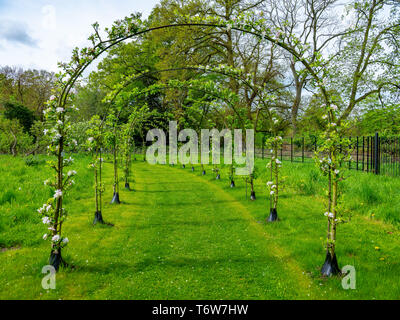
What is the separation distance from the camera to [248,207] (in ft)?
23.3

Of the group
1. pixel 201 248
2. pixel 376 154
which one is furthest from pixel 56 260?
pixel 376 154

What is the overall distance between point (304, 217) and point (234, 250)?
2298 millimetres

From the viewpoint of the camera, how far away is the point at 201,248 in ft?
14.8

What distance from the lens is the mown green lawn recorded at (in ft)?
10.3

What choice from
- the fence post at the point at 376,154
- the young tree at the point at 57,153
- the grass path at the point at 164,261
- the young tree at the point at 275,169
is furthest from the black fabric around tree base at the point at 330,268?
the fence post at the point at 376,154

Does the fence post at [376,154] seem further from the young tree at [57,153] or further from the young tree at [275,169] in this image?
the young tree at [57,153]

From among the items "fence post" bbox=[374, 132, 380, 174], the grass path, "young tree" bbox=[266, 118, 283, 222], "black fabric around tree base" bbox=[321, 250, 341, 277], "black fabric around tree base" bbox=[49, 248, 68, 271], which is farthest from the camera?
"fence post" bbox=[374, 132, 380, 174]

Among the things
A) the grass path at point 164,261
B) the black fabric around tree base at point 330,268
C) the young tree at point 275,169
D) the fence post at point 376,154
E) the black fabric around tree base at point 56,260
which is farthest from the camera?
the fence post at point 376,154

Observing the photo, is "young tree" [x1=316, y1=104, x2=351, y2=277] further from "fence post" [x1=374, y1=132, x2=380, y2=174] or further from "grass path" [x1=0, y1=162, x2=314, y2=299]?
"fence post" [x1=374, y1=132, x2=380, y2=174]

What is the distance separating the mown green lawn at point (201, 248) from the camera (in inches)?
124

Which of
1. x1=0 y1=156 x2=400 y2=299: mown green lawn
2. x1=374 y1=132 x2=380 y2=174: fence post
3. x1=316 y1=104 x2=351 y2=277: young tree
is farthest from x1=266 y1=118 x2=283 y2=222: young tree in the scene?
x1=374 y1=132 x2=380 y2=174: fence post

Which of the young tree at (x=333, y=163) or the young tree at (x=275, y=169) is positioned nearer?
the young tree at (x=333, y=163)

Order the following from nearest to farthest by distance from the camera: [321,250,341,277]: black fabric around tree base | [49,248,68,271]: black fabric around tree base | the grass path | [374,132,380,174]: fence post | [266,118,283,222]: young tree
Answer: the grass path
[321,250,341,277]: black fabric around tree base
[49,248,68,271]: black fabric around tree base
[266,118,283,222]: young tree
[374,132,380,174]: fence post

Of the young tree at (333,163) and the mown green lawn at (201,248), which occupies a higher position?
the young tree at (333,163)
